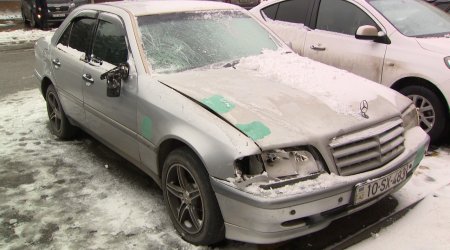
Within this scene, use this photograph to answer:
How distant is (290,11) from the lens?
20.2ft

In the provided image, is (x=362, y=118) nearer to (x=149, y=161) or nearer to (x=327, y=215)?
(x=327, y=215)

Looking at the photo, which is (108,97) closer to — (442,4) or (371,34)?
(371,34)

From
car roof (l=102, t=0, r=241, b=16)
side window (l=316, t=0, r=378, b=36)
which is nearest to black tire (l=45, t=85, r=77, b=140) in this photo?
car roof (l=102, t=0, r=241, b=16)

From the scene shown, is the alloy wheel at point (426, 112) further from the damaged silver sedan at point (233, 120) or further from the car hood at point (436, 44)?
the damaged silver sedan at point (233, 120)

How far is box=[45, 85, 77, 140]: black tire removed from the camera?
517 centimetres

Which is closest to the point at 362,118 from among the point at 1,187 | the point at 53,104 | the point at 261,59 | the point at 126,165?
the point at 261,59

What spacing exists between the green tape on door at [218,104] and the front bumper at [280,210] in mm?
482

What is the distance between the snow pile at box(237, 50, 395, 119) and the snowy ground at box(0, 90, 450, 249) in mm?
912

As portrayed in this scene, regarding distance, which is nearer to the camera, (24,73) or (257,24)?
(257,24)

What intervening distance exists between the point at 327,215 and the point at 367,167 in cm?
42

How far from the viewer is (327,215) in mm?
2758

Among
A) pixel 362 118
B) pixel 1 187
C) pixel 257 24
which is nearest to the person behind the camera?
pixel 362 118

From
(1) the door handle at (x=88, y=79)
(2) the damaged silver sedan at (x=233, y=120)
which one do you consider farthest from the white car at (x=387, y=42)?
(1) the door handle at (x=88, y=79)

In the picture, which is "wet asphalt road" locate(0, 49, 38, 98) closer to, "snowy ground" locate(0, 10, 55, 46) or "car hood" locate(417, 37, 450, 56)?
"snowy ground" locate(0, 10, 55, 46)
